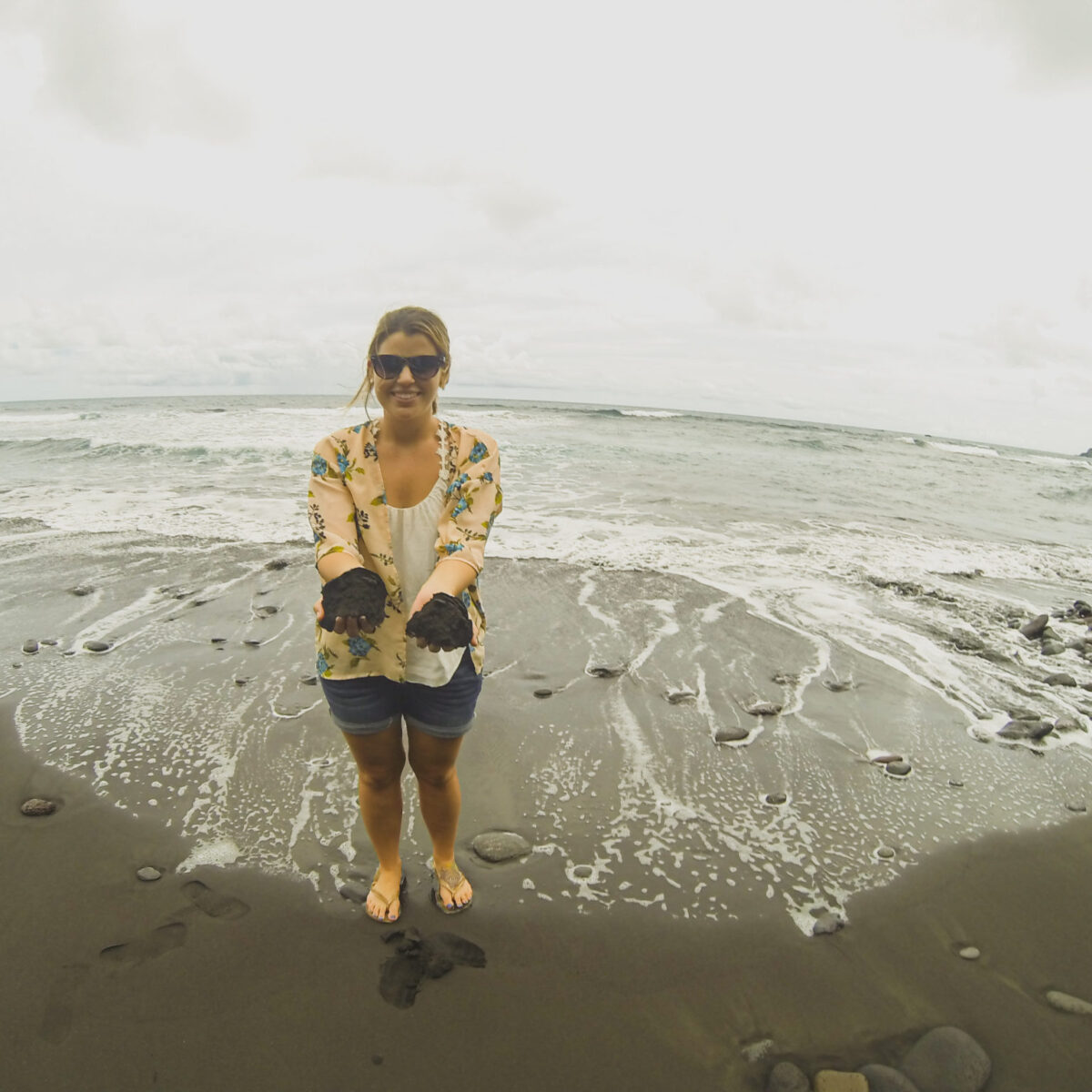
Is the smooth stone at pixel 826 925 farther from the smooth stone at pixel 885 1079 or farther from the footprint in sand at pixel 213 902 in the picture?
the footprint in sand at pixel 213 902

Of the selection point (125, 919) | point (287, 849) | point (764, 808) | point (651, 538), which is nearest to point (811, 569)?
point (651, 538)

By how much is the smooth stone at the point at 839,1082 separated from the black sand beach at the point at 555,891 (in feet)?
0.19

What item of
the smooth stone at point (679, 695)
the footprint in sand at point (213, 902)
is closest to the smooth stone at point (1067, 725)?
the smooth stone at point (679, 695)

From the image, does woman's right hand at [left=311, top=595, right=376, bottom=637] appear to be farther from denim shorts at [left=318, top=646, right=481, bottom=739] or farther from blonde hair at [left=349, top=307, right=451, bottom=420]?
blonde hair at [left=349, top=307, right=451, bottom=420]

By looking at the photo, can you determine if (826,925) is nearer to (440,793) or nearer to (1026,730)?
(440,793)

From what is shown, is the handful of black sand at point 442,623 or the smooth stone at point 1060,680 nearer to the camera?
the handful of black sand at point 442,623

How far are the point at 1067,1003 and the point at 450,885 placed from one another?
8.87ft

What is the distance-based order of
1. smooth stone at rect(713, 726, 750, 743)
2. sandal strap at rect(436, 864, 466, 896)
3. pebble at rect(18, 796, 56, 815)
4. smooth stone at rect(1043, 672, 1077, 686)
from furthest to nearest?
smooth stone at rect(1043, 672, 1077, 686), smooth stone at rect(713, 726, 750, 743), pebble at rect(18, 796, 56, 815), sandal strap at rect(436, 864, 466, 896)

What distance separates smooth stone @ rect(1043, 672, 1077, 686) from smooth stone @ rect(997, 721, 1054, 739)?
1.11 m

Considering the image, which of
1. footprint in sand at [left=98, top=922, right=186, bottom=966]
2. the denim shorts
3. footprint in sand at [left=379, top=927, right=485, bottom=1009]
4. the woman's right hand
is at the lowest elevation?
footprint in sand at [left=98, top=922, right=186, bottom=966]

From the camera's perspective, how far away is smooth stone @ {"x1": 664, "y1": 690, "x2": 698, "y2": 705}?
16.5 ft

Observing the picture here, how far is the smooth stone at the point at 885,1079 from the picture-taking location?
220cm

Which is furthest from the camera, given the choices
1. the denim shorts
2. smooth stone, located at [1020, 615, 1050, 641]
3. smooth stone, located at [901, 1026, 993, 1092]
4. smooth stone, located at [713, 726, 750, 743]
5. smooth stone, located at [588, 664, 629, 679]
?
smooth stone, located at [1020, 615, 1050, 641]

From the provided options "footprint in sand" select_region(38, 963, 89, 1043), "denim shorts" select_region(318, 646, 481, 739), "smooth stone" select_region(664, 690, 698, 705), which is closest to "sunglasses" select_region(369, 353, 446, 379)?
"denim shorts" select_region(318, 646, 481, 739)
